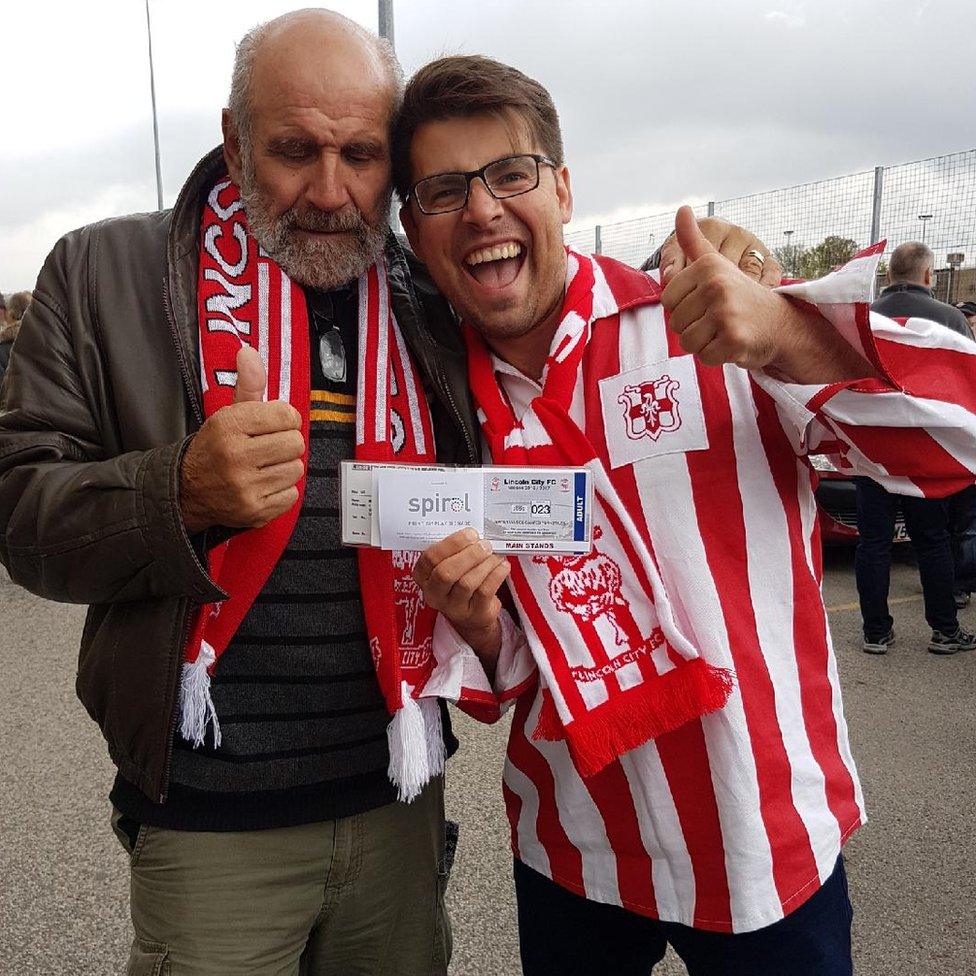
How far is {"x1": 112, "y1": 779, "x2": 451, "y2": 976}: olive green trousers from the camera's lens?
1623 mm

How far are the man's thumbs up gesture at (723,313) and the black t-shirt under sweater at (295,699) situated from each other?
2.21ft

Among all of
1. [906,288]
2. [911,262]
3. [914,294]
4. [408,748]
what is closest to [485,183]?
[408,748]

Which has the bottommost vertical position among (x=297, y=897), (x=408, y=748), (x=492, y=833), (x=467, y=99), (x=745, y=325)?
(x=492, y=833)

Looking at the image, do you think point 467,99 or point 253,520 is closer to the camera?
point 253,520

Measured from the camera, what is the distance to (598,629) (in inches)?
58.2

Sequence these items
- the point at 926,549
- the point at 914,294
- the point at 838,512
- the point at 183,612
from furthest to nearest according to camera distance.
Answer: the point at 838,512 < the point at 914,294 < the point at 926,549 < the point at 183,612

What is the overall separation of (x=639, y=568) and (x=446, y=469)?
13.7 inches

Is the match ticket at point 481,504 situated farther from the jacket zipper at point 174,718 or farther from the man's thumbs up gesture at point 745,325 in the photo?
the jacket zipper at point 174,718

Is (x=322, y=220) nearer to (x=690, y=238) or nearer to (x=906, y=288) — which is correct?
(x=690, y=238)

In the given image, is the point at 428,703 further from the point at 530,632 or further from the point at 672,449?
the point at 672,449

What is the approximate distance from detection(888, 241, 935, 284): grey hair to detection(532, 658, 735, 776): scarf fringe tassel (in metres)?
4.90

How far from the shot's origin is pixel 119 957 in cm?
262

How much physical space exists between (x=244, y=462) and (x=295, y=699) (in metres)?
0.53

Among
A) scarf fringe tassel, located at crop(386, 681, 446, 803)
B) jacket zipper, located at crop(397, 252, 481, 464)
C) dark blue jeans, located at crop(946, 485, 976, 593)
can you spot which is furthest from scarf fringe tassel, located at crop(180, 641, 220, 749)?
dark blue jeans, located at crop(946, 485, 976, 593)
